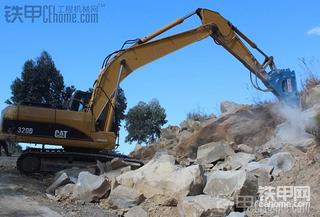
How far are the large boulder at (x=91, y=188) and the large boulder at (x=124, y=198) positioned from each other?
417mm

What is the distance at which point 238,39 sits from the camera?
15.1 meters

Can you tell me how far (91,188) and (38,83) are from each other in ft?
60.9

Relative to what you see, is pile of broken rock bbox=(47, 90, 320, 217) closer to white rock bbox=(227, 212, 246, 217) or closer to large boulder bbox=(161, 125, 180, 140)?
white rock bbox=(227, 212, 246, 217)

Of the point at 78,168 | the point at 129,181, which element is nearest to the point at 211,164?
the point at 129,181

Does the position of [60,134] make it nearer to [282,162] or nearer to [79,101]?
[79,101]

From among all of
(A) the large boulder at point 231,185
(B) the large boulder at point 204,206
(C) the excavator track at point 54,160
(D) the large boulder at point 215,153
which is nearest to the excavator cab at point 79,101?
(C) the excavator track at point 54,160

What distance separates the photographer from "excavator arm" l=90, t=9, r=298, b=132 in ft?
44.8

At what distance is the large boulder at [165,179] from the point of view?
8.71 metres

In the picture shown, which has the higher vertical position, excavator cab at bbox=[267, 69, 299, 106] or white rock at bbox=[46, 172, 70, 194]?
excavator cab at bbox=[267, 69, 299, 106]

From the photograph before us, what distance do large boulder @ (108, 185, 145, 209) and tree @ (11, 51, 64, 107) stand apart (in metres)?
17.7

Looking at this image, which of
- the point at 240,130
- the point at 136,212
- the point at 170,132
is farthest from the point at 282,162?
the point at 170,132

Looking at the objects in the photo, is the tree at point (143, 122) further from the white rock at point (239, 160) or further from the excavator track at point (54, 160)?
the white rock at point (239, 160)

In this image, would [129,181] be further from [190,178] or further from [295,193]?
[295,193]

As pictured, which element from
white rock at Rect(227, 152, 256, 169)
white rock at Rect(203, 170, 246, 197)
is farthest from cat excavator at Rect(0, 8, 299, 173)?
white rock at Rect(203, 170, 246, 197)
